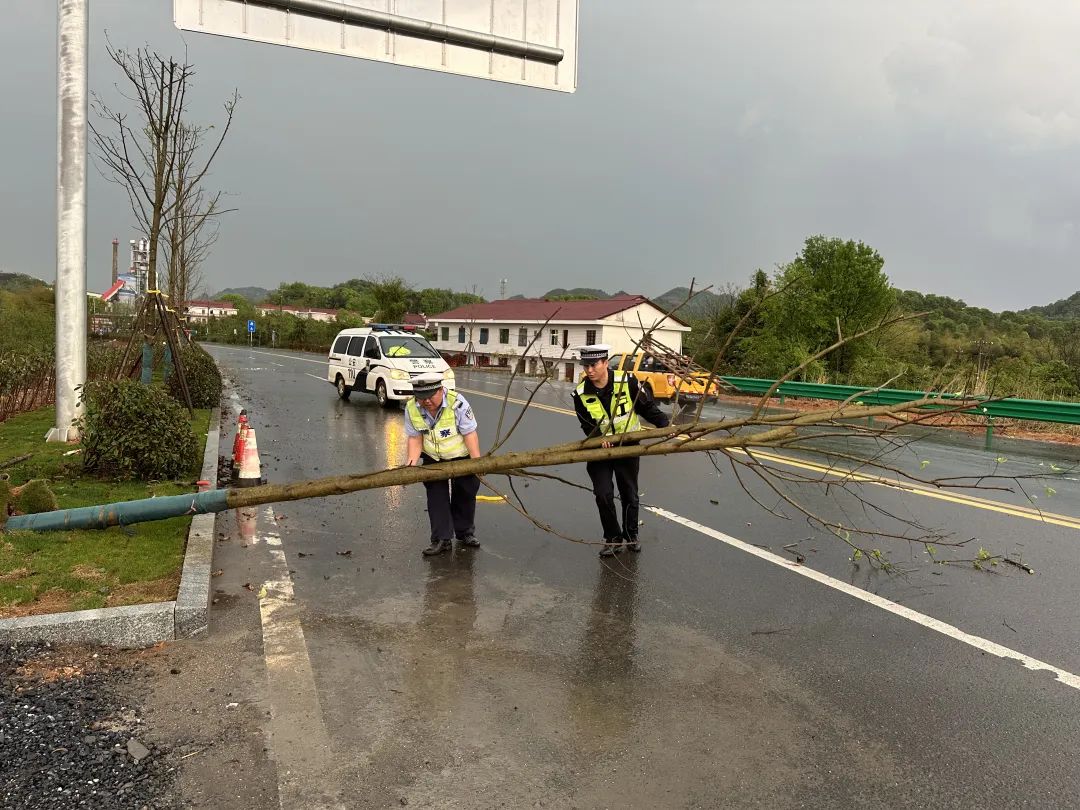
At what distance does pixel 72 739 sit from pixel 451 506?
3.57 meters

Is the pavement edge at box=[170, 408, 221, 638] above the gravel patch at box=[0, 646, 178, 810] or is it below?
above

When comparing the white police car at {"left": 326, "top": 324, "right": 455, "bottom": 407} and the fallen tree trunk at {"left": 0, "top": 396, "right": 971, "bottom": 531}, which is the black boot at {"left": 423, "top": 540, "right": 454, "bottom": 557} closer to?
the fallen tree trunk at {"left": 0, "top": 396, "right": 971, "bottom": 531}

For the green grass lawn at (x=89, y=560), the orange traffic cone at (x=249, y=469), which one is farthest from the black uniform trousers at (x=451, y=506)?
the orange traffic cone at (x=249, y=469)

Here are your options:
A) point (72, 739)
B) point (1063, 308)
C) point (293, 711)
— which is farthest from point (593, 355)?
point (1063, 308)

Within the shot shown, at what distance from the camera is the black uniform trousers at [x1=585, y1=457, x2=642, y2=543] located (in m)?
6.23

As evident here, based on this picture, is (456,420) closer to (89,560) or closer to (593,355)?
(593,355)

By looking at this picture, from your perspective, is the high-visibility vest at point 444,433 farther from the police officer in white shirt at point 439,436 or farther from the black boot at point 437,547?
the black boot at point 437,547

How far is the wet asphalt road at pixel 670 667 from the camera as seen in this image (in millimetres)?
3129

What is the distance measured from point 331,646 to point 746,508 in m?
5.10

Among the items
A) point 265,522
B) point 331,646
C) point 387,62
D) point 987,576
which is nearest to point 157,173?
point 387,62

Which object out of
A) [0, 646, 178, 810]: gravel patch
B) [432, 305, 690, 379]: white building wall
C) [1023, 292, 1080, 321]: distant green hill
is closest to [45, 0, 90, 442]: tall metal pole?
[0, 646, 178, 810]: gravel patch

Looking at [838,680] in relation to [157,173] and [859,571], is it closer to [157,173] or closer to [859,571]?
[859,571]

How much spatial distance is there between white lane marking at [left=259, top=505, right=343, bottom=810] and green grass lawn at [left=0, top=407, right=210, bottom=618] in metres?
0.71

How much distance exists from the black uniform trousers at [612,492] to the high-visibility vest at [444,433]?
1.06 m
